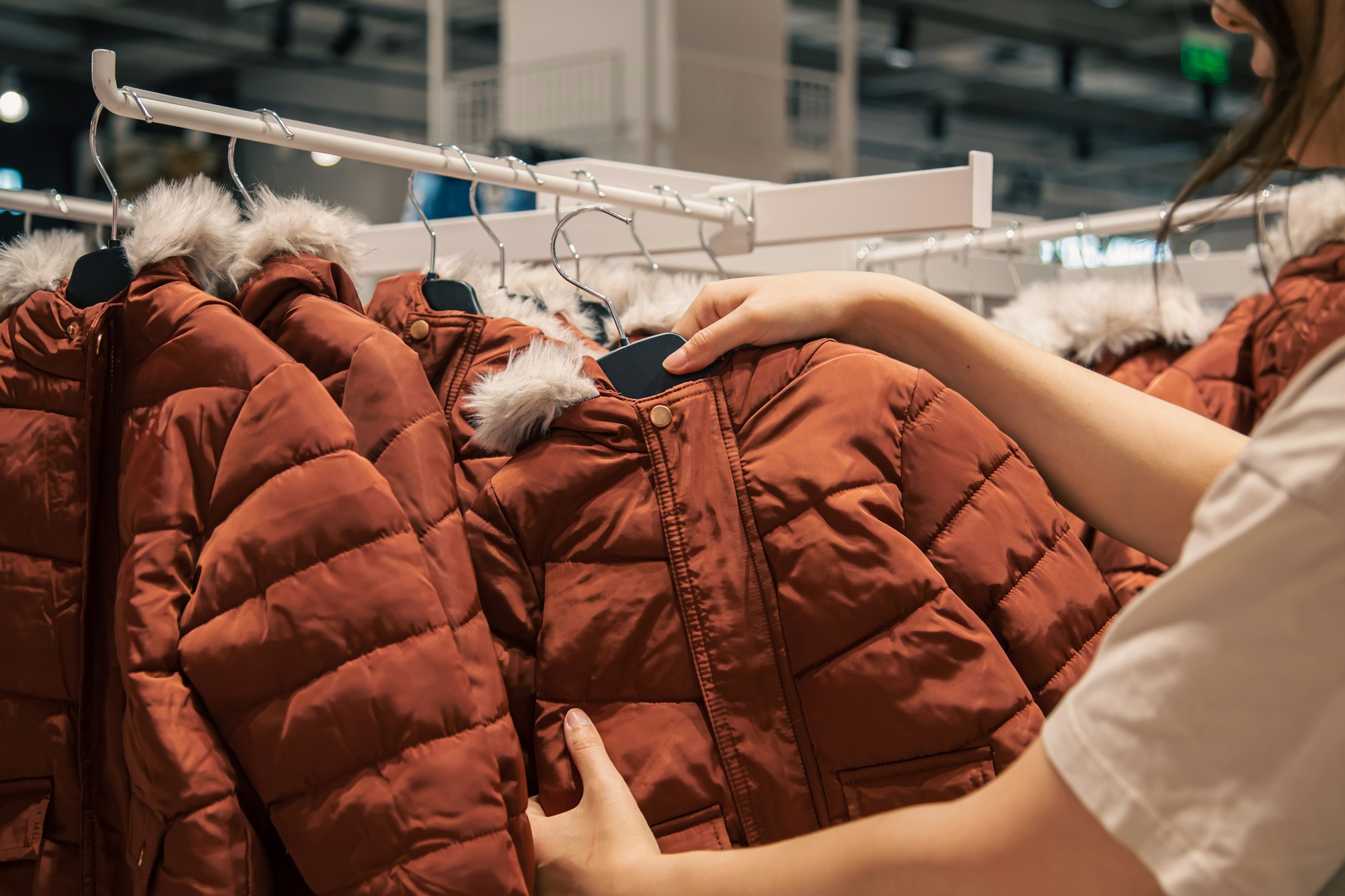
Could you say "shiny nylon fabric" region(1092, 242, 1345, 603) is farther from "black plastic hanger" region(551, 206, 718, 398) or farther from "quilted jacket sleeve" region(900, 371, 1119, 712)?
"black plastic hanger" region(551, 206, 718, 398)

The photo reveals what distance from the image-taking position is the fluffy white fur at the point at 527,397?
98cm

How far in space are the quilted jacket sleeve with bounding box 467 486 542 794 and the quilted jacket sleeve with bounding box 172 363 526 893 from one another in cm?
12

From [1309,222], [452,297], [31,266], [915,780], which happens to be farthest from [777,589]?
[1309,222]

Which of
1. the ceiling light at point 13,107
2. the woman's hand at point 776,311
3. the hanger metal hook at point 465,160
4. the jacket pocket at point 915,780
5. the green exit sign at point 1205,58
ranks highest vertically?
the green exit sign at point 1205,58

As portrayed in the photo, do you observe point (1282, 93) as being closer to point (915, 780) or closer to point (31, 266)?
point (915, 780)

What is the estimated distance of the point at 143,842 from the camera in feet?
2.74

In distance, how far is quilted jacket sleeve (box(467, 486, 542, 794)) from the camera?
967 millimetres

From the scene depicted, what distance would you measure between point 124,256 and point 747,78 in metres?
3.33

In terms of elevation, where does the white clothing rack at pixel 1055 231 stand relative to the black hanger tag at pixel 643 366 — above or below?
above

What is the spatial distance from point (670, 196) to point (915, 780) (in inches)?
32.6

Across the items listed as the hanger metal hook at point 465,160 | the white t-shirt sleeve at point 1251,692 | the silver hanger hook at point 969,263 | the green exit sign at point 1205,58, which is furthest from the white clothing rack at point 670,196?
the green exit sign at point 1205,58

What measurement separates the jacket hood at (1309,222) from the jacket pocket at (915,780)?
3.29 feet

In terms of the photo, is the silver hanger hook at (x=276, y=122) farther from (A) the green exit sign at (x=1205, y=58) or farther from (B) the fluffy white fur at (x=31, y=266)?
(A) the green exit sign at (x=1205, y=58)

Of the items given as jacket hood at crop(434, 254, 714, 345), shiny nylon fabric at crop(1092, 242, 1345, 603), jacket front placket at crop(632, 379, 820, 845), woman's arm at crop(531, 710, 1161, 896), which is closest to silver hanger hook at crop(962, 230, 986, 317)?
shiny nylon fabric at crop(1092, 242, 1345, 603)
